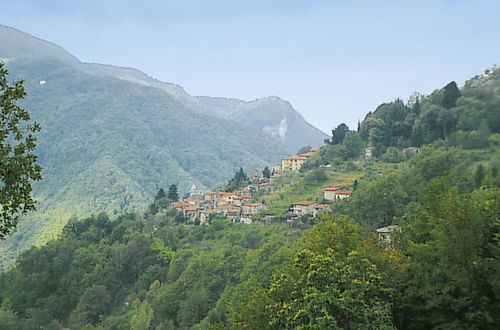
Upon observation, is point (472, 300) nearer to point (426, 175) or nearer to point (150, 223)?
point (426, 175)

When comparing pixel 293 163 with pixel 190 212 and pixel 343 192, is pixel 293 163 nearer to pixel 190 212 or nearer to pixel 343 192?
pixel 190 212

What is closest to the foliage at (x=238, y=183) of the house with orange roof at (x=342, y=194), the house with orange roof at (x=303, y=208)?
the house with orange roof at (x=303, y=208)

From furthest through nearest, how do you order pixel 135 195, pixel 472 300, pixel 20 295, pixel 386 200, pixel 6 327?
pixel 135 195, pixel 20 295, pixel 6 327, pixel 386 200, pixel 472 300

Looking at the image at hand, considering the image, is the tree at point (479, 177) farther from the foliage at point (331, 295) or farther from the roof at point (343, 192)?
the foliage at point (331, 295)

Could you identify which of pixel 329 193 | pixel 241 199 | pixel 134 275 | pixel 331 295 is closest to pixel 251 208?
pixel 241 199

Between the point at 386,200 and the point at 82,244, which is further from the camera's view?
the point at 82,244

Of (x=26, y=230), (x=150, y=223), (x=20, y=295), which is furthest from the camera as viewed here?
(x=26, y=230)

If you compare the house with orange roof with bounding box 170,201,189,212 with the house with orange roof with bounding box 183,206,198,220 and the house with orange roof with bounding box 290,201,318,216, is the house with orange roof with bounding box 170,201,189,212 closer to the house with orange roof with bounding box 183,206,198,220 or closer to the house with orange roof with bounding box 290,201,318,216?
the house with orange roof with bounding box 183,206,198,220

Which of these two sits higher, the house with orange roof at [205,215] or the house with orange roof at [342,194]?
the house with orange roof at [342,194]

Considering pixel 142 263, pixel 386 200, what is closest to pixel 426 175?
pixel 386 200
